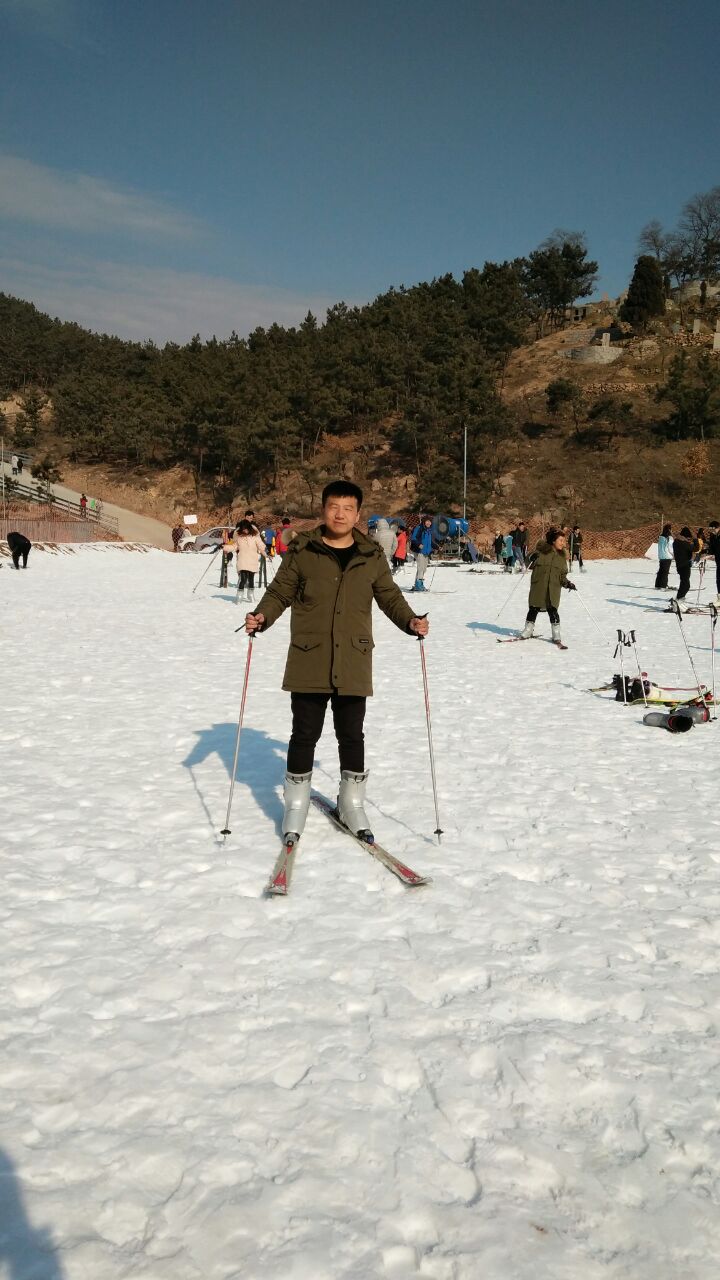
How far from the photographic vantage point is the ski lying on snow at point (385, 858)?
4.33 metres

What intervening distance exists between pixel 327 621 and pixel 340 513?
0.62 meters

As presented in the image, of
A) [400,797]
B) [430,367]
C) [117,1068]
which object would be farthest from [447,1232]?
[430,367]

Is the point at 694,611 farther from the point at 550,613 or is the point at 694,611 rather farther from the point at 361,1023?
the point at 361,1023

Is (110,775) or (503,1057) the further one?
(110,775)

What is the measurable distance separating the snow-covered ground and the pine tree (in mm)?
92941

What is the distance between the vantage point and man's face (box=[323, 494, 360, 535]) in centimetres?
445

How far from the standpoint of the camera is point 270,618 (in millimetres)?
4680

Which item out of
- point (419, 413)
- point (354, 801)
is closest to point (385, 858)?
point (354, 801)

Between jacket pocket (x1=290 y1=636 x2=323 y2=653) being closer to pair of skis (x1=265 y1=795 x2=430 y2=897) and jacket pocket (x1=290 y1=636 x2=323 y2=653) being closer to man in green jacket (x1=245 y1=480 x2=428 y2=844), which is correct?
man in green jacket (x1=245 y1=480 x2=428 y2=844)

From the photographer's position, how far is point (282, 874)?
4.28 m

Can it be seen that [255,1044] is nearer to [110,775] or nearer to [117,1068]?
[117,1068]

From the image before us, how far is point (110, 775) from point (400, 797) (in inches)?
88.7

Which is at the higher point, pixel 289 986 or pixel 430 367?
pixel 430 367

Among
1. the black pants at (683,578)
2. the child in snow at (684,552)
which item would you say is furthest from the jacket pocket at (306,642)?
the black pants at (683,578)
